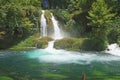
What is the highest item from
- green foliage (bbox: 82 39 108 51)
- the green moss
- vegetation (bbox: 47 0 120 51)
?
vegetation (bbox: 47 0 120 51)

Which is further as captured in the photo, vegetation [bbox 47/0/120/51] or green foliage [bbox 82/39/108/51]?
vegetation [bbox 47/0/120/51]

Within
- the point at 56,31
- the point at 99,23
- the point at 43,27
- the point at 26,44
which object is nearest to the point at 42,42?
the point at 26,44

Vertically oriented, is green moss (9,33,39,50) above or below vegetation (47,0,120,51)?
below

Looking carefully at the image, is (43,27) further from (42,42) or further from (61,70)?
(61,70)

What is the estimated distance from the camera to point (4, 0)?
136 feet

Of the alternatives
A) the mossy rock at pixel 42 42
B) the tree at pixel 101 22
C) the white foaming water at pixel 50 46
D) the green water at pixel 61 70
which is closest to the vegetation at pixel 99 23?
the tree at pixel 101 22

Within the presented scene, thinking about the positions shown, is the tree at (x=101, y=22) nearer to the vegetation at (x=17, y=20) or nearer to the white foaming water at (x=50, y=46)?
the white foaming water at (x=50, y=46)

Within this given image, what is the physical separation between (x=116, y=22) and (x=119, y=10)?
4302 millimetres

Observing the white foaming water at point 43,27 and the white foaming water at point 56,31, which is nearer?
the white foaming water at point 43,27

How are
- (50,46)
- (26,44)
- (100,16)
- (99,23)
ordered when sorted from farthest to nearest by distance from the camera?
(26,44) → (50,46) → (100,16) → (99,23)

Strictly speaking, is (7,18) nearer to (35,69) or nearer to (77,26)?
(77,26)

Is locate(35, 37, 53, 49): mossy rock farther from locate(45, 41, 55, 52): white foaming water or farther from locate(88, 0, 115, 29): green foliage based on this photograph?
locate(88, 0, 115, 29): green foliage

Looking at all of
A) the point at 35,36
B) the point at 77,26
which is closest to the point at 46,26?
the point at 35,36

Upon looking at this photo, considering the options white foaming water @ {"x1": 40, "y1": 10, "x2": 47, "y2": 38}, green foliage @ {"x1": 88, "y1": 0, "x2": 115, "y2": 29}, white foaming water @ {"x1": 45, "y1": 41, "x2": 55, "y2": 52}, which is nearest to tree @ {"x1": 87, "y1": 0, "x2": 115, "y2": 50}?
green foliage @ {"x1": 88, "y1": 0, "x2": 115, "y2": 29}
